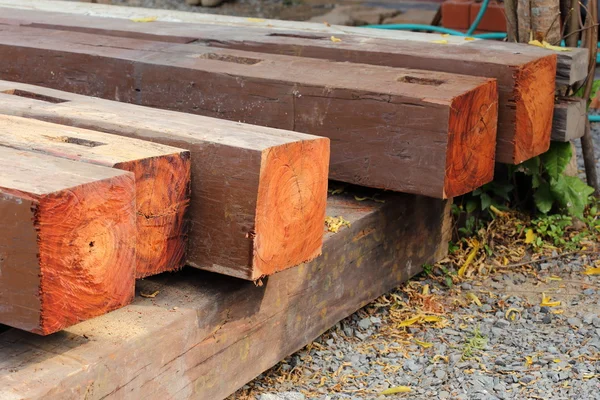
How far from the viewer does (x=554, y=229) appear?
362cm

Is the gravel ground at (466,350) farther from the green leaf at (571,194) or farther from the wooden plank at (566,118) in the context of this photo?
the wooden plank at (566,118)

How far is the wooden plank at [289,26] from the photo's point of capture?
3.24m

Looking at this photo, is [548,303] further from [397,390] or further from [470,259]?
[397,390]

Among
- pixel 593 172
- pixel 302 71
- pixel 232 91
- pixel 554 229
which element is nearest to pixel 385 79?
pixel 302 71

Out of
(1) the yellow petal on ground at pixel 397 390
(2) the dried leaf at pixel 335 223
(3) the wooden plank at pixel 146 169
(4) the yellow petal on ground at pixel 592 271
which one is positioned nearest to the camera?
(3) the wooden plank at pixel 146 169

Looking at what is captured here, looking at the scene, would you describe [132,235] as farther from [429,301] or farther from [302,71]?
[429,301]

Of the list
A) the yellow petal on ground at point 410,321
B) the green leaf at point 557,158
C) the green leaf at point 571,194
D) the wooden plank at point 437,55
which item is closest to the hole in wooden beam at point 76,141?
the yellow petal on ground at point 410,321

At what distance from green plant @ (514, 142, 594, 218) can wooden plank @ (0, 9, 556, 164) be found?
14.8 inches

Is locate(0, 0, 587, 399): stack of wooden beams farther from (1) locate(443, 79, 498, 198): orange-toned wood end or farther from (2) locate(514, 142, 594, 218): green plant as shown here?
(2) locate(514, 142, 594, 218): green plant

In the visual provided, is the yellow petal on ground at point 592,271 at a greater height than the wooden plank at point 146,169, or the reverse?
the wooden plank at point 146,169

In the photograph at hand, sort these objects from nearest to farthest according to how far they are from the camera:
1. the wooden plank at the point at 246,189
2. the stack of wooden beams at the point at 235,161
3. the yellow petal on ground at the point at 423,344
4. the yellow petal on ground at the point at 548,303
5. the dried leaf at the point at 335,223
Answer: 1. the stack of wooden beams at the point at 235,161
2. the wooden plank at the point at 246,189
3. the dried leaf at the point at 335,223
4. the yellow petal on ground at the point at 423,344
5. the yellow petal on ground at the point at 548,303

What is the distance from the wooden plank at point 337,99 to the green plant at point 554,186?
68 cm

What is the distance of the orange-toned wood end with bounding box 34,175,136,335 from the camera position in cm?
175

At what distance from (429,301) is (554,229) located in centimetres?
79
